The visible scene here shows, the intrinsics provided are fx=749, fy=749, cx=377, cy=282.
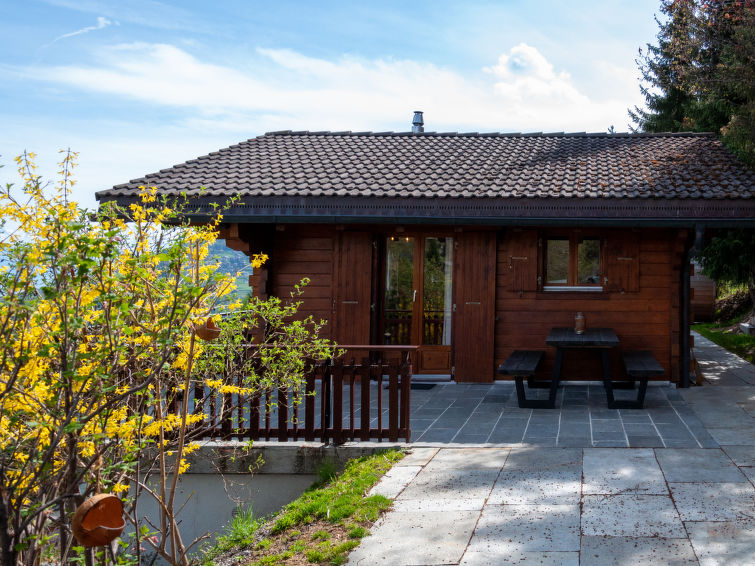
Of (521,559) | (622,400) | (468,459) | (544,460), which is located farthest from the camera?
(622,400)

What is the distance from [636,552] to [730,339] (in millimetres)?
14934

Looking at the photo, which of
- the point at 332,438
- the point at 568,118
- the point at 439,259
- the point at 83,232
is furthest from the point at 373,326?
the point at 568,118

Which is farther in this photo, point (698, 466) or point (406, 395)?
point (406, 395)

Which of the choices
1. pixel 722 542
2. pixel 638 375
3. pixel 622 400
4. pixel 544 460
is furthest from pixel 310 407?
pixel 622 400

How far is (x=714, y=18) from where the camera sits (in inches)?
528

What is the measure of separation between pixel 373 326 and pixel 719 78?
7.22 m

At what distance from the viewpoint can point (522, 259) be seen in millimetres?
10672

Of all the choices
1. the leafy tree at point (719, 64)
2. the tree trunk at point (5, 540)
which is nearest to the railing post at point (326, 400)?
the tree trunk at point (5, 540)

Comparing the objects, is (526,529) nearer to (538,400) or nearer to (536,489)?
(536,489)

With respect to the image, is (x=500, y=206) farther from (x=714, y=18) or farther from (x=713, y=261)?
(x=713, y=261)

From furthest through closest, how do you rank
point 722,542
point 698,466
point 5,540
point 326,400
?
1. point 326,400
2. point 698,466
3. point 722,542
4. point 5,540

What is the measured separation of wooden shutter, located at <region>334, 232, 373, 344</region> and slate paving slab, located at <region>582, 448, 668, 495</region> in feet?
16.0

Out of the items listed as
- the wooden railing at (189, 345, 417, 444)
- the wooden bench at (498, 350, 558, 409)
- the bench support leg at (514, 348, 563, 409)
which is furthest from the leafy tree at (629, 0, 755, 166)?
the wooden railing at (189, 345, 417, 444)

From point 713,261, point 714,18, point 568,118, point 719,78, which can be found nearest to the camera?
point 719,78
